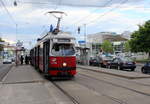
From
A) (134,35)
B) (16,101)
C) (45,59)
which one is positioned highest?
(134,35)

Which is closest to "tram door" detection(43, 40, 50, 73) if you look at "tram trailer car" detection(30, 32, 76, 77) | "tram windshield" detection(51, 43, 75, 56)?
"tram trailer car" detection(30, 32, 76, 77)

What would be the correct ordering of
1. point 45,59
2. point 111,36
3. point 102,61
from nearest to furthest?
1. point 45,59
2. point 102,61
3. point 111,36

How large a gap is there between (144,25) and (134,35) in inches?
166

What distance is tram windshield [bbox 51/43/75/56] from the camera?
761 inches

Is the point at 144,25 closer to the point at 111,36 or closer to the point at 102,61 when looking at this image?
the point at 102,61

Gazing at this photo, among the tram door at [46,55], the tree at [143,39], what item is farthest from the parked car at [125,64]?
the tree at [143,39]

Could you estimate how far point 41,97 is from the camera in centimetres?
1232

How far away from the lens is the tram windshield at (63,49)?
63.4 feet

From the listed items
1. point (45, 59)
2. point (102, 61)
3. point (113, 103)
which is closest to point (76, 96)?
point (113, 103)

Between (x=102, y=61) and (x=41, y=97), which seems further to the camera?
(x=102, y=61)

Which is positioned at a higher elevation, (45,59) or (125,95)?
(45,59)

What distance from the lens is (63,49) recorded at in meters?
19.6

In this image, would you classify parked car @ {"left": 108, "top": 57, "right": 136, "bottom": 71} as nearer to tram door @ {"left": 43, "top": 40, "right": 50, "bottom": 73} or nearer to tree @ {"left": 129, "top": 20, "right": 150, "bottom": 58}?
tram door @ {"left": 43, "top": 40, "right": 50, "bottom": 73}

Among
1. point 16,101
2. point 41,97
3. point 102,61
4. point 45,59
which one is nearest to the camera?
point 16,101
